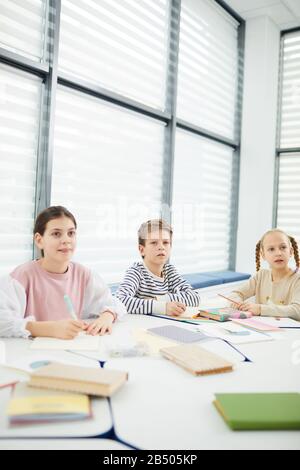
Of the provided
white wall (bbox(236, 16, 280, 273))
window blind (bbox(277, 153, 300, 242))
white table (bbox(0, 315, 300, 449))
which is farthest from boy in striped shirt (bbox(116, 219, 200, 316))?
window blind (bbox(277, 153, 300, 242))

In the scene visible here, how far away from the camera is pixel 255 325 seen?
179 cm

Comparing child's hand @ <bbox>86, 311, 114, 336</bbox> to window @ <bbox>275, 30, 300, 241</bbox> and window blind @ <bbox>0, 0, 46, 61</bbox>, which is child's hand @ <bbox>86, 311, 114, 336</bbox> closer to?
Result: window blind @ <bbox>0, 0, 46, 61</bbox>

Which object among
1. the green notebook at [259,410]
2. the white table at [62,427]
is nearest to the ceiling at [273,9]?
the green notebook at [259,410]

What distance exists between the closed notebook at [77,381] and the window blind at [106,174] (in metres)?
1.68

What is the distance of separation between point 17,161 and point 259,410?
1913mm

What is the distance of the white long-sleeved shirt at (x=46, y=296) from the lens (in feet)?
4.99

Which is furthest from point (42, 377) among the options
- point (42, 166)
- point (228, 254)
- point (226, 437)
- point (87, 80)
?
point (228, 254)

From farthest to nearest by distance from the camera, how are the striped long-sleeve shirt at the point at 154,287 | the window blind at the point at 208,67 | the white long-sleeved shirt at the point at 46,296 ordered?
the window blind at the point at 208,67 < the striped long-sleeve shirt at the point at 154,287 < the white long-sleeved shirt at the point at 46,296

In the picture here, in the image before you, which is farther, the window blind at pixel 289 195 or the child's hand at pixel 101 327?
the window blind at pixel 289 195

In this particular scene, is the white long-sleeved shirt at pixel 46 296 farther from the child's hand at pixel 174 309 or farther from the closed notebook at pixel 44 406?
the closed notebook at pixel 44 406

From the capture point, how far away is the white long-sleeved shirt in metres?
1.52

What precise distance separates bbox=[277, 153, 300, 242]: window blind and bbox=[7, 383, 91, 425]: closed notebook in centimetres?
382

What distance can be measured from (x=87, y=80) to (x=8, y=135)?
0.72 metres

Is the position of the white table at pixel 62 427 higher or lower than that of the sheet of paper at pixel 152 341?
lower
